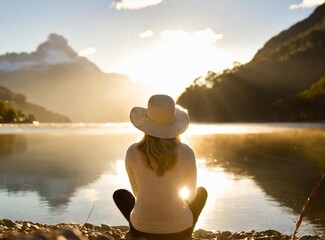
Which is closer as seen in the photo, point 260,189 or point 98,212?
point 98,212

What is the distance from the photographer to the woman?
5672 mm

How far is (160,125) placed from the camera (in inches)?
224

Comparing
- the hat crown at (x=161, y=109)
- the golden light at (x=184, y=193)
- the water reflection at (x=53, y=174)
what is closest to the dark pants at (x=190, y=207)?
the golden light at (x=184, y=193)

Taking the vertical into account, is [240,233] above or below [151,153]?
below

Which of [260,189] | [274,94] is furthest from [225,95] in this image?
[260,189]

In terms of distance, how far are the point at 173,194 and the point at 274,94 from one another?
198m

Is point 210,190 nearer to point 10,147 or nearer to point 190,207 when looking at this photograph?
point 190,207

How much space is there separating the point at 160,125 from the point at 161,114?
17cm

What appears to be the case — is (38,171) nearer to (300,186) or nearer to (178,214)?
(300,186)

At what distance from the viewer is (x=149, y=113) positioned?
5.91 m

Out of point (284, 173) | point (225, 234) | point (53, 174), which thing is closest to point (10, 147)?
point (53, 174)

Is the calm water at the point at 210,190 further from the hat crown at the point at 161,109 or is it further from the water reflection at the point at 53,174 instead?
the hat crown at the point at 161,109

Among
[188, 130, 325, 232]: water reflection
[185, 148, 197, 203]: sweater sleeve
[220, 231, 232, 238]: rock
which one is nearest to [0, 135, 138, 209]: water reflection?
[220, 231, 232, 238]: rock

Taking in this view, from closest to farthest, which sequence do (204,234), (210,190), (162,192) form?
(162,192)
(204,234)
(210,190)
